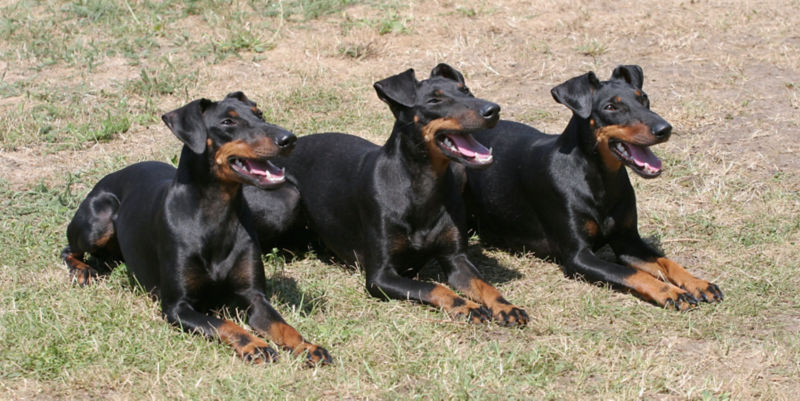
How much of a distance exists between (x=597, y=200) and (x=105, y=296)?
3201 mm

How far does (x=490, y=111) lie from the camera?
568 cm

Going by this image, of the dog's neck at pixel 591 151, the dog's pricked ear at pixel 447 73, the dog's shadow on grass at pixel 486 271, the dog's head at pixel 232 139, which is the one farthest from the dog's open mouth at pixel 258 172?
the dog's neck at pixel 591 151

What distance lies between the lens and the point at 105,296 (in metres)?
5.92

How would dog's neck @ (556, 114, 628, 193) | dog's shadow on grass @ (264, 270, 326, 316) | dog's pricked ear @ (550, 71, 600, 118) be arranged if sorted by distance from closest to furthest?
dog's shadow on grass @ (264, 270, 326, 316) < dog's pricked ear @ (550, 71, 600, 118) < dog's neck @ (556, 114, 628, 193)

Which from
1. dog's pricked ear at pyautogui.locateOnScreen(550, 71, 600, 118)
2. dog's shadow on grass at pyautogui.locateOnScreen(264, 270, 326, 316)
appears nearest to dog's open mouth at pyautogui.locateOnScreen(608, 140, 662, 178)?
dog's pricked ear at pyautogui.locateOnScreen(550, 71, 600, 118)

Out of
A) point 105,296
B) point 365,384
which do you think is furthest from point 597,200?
point 105,296

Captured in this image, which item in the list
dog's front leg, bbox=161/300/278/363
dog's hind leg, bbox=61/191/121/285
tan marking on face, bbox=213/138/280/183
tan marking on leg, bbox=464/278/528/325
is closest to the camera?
dog's front leg, bbox=161/300/278/363

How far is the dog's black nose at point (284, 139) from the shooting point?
5.22m

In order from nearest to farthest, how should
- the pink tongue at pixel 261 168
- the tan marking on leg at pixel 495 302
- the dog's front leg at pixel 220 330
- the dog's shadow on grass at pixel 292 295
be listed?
the dog's front leg at pixel 220 330 → the pink tongue at pixel 261 168 → the tan marking on leg at pixel 495 302 → the dog's shadow on grass at pixel 292 295

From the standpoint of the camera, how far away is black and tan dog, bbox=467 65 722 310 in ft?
19.6

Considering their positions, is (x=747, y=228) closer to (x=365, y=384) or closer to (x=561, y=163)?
(x=561, y=163)

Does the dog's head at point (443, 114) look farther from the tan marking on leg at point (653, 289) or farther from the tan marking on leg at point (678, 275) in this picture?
the tan marking on leg at point (678, 275)

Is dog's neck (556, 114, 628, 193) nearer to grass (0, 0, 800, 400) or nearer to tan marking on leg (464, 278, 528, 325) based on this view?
grass (0, 0, 800, 400)

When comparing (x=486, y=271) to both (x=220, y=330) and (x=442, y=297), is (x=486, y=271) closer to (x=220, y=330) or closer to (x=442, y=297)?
(x=442, y=297)
